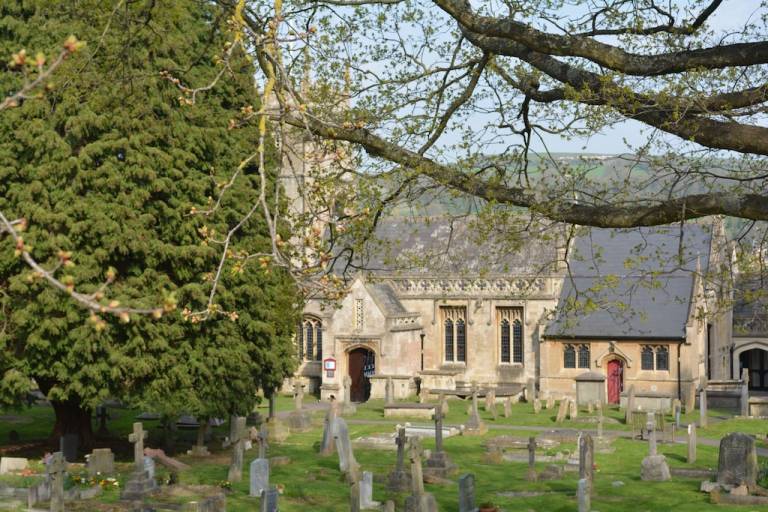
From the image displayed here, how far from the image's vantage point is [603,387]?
42.6 meters

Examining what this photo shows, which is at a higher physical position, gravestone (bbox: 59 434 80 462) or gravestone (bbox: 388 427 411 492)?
gravestone (bbox: 59 434 80 462)

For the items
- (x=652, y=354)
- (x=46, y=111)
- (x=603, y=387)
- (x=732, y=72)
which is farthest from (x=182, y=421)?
(x=732, y=72)

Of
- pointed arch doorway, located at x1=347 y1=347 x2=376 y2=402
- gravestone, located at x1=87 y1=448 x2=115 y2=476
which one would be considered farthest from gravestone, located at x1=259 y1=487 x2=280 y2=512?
pointed arch doorway, located at x1=347 y1=347 x2=376 y2=402

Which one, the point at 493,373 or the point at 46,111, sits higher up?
the point at 46,111

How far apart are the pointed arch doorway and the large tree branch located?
1476 inches

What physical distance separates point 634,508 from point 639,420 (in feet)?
48.7

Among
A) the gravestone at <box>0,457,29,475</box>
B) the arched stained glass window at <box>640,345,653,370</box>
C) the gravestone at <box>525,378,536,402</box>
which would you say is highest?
the arched stained glass window at <box>640,345,653,370</box>

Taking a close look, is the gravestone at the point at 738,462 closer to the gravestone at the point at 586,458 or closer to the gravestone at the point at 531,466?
the gravestone at the point at 586,458

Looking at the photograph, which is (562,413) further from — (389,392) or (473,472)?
(473,472)

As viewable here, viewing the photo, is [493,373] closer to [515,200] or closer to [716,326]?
[716,326]

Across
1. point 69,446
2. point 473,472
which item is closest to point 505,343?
point 473,472

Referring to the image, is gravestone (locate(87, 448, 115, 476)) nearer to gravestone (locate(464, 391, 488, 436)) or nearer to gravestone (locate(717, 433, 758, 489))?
gravestone (locate(464, 391, 488, 436))

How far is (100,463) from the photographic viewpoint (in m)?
24.7

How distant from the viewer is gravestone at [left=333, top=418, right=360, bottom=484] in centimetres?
2511
